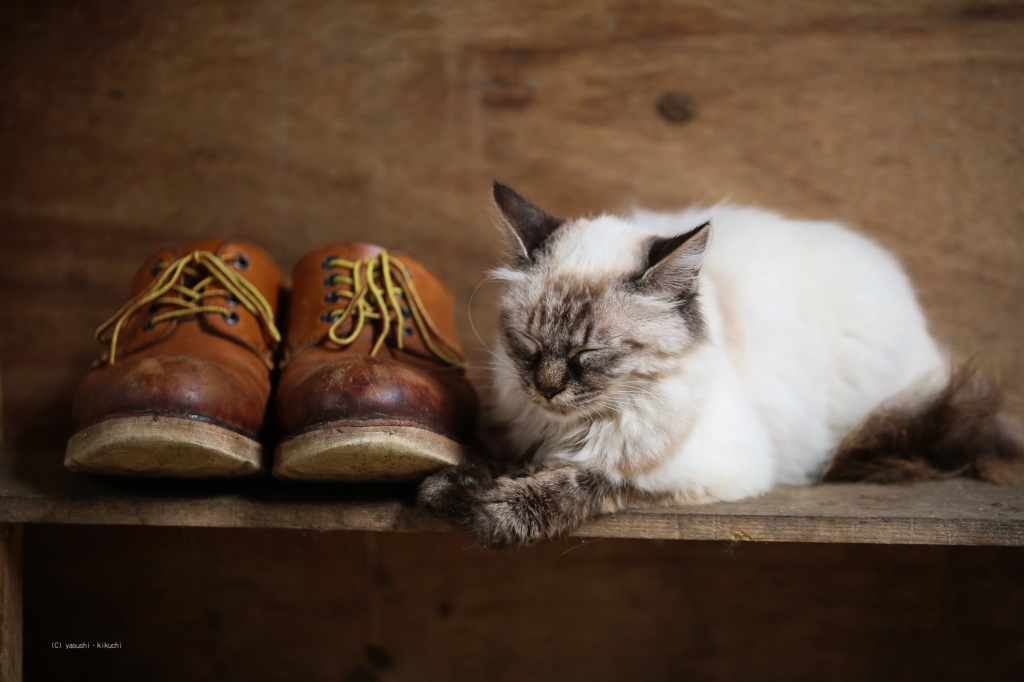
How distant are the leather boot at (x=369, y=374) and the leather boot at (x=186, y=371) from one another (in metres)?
0.06

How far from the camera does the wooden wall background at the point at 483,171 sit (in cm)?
179

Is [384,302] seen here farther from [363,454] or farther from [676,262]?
[676,262]

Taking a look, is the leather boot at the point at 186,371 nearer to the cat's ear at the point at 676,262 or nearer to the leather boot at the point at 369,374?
the leather boot at the point at 369,374

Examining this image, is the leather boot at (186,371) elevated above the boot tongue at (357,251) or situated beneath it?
situated beneath

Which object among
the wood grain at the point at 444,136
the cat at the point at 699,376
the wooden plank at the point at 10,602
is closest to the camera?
the cat at the point at 699,376

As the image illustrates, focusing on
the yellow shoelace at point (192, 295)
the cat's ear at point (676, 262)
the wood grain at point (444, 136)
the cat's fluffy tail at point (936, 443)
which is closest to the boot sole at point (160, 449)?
the yellow shoelace at point (192, 295)

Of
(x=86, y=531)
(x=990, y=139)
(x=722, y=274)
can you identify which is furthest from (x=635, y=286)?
(x=86, y=531)

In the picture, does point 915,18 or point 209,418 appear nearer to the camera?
point 209,418

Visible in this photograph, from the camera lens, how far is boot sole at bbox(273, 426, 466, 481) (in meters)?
1.09

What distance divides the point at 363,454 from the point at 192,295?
19.2 inches

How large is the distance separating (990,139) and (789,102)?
47 centimetres

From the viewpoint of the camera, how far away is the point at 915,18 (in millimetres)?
1770

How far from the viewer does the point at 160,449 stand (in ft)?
3.53

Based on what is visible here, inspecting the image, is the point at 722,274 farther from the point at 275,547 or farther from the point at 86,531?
the point at 86,531
